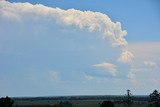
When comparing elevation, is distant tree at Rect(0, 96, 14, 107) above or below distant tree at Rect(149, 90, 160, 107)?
below

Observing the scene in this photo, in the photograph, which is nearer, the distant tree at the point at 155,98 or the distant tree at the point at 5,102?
the distant tree at the point at 5,102

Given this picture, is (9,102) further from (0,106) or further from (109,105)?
(109,105)

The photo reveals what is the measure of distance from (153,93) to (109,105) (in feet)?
60.3

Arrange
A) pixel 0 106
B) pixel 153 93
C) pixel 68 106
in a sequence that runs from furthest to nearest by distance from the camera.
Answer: pixel 68 106 < pixel 153 93 < pixel 0 106

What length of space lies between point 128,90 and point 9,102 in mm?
34272

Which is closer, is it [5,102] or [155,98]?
[5,102]

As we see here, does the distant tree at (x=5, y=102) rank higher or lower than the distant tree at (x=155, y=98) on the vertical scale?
lower

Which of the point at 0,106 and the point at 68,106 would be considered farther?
the point at 68,106

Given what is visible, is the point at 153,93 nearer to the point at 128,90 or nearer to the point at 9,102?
the point at 128,90

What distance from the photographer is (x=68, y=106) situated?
18438 centimetres

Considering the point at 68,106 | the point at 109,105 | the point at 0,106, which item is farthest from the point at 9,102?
the point at 68,106

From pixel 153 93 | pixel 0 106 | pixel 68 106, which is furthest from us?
pixel 68 106

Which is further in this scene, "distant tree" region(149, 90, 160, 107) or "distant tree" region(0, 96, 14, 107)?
"distant tree" region(149, 90, 160, 107)

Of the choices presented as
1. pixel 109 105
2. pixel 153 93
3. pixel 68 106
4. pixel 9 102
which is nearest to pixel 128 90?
pixel 153 93
